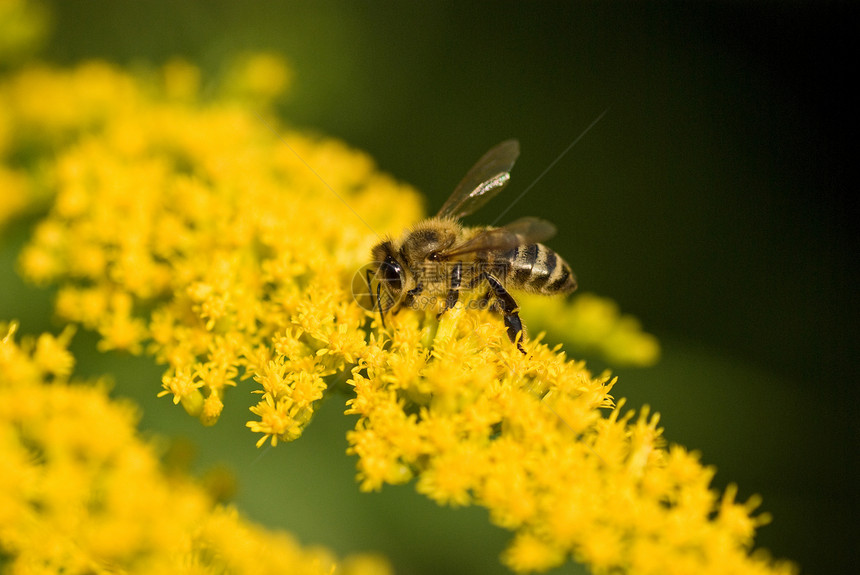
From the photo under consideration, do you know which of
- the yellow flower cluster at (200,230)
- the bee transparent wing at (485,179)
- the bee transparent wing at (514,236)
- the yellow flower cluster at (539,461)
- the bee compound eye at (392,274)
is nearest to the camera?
the yellow flower cluster at (539,461)

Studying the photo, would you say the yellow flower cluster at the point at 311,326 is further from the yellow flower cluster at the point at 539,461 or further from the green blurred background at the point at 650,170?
the green blurred background at the point at 650,170

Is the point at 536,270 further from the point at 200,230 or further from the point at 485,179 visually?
the point at 200,230

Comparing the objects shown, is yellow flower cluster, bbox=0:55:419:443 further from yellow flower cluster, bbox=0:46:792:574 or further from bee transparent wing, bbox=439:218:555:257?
bee transparent wing, bbox=439:218:555:257

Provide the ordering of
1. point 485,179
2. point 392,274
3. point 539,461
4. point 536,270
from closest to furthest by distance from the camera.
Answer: point 539,461
point 392,274
point 536,270
point 485,179

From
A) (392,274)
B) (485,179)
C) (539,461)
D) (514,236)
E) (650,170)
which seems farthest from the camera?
(650,170)

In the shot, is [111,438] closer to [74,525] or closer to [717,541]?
[74,525]

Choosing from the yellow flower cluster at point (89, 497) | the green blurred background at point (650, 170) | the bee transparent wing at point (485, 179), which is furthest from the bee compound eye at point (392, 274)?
the yellow flower cluster at point (89, 497)

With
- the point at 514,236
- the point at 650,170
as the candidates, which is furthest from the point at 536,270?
the point at 650,170
